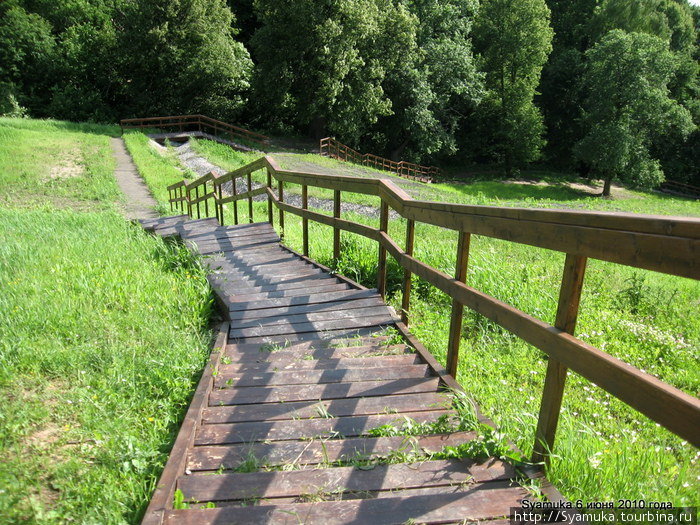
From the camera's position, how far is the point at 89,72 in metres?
34.2

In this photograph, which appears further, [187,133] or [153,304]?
[187,133]

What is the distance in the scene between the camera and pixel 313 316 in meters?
4.56

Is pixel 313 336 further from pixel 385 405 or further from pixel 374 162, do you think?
pixel 374 162

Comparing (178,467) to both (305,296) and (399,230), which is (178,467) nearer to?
(305,296)

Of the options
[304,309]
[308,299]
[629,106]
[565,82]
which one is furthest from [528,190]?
[304,309]

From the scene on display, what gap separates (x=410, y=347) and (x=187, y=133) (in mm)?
28920

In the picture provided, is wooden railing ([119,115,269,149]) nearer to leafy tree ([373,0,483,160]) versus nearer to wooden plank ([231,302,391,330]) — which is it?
leafy tree ([373,0,483,160])

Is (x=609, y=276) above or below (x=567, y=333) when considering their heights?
below

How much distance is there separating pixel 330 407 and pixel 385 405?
34cm

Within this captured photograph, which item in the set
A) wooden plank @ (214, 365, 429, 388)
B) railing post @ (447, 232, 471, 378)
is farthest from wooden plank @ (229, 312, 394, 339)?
railing post @ (447, 232, 471, 378)

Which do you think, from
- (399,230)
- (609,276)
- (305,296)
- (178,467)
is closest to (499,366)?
(305,296)

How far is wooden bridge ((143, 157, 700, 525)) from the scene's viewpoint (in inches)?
78.5

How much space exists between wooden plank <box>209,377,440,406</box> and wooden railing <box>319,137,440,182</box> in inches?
1108

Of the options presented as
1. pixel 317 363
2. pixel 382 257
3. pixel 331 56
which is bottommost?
pixel 317 363
